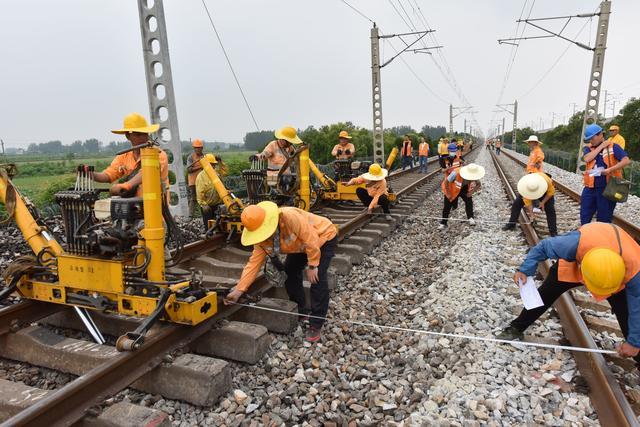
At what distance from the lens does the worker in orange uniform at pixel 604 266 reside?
291 cm

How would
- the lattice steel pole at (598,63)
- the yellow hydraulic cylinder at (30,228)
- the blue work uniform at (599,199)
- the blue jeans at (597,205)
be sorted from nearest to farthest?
the yellow hydraulic cylinder at (30,228) < the blue work uniform at (599,199) < the blue jeans at (597,205) < the lattice steel pole at (598,63)

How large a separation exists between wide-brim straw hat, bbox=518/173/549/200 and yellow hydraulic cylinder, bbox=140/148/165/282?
5.56 meters

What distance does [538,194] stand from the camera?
6.84 meters

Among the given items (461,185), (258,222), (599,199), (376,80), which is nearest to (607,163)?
(599,199)

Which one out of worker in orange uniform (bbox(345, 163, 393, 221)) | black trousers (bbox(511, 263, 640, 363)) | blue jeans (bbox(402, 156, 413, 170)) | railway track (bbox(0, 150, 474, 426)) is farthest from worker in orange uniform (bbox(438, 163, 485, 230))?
blue jeans (bbox(402, 156, 413, 170))

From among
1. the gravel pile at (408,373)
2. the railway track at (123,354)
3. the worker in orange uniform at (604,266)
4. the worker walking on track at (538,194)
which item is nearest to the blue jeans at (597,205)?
the worker walking on track at (538,194)

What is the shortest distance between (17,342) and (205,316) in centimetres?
161

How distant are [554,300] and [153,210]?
11.5 ft

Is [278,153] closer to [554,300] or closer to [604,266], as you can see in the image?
[554,300]

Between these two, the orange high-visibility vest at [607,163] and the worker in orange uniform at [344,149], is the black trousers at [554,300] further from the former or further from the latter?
the worker in orange uniform at [344,149]

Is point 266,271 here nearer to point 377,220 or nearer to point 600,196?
point 377,220

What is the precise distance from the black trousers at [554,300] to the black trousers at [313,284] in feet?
5.81

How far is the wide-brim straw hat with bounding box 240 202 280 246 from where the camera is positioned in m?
3.62

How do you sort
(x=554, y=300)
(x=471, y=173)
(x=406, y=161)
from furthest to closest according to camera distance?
(x=406, y=161) < (x=471, y=173) < (x=554, y=300)
